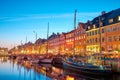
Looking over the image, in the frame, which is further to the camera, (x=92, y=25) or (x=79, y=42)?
(x=79, y=42)

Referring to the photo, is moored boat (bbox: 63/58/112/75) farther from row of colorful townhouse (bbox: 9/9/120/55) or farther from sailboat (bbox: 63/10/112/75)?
row of colorful townhouse (bbox: 9/9/120/55)

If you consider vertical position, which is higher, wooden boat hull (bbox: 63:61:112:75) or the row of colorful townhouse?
the row of colorful townhouse

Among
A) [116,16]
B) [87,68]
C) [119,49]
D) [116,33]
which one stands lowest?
[87,68]

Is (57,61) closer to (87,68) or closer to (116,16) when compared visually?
(116,16)

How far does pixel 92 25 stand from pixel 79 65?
43.1m

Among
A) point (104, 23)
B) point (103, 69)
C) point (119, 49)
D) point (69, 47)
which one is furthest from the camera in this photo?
point (69, 47)

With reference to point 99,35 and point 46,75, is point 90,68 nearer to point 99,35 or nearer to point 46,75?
point 46,75

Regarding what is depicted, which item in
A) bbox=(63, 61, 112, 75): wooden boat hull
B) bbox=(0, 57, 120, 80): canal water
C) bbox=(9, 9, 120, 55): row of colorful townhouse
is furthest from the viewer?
bbox=(9, 9, 120, 55): row of colorful townhouse

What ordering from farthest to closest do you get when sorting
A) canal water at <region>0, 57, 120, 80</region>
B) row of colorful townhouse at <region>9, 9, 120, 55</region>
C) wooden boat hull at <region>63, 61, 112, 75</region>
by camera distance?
1. row of colorful townhouse at <region>9, 9, 120, 55</region>
2. wooden boat hull at <region>63, 61, 112, 75</region>
3. canal water at <region>0, 57, 120, 80</region>

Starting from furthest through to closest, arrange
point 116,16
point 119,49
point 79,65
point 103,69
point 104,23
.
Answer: point 104,23
point 116,16
point 119,49
point 79,65
point 103,69

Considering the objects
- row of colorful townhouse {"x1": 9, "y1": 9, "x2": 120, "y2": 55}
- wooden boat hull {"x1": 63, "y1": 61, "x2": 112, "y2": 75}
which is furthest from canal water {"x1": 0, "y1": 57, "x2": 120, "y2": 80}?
row of colorful townhouse {"x1": 9, "y1": 9, "x2": 120, "y2": 55}

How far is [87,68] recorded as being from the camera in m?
41.4

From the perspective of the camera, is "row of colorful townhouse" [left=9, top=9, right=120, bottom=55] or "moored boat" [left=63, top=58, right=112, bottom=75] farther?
"row of colorful townhouse" [left=9, top=9, right=120, bottom=55]

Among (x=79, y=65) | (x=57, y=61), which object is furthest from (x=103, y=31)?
(x=79, y=65)
